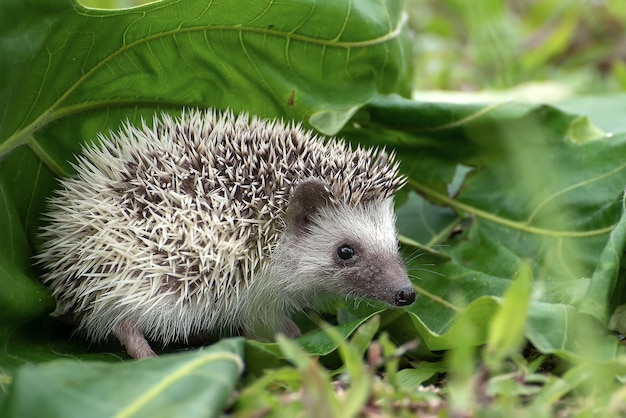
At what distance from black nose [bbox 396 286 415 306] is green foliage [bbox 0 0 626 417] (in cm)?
9

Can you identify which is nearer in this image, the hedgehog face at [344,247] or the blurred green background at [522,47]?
the hedgehog face at [344,247]

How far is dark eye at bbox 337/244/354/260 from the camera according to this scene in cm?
321

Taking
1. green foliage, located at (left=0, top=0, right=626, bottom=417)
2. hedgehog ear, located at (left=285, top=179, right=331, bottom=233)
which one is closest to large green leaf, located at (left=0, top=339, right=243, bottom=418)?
green foliage, located at (left=0, top=0, right=626, bottom=417)

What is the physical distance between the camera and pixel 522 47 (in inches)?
298

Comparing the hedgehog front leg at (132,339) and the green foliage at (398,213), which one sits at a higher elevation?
the green foliage at (398,213)

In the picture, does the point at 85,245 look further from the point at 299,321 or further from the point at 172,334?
the point at 299,321

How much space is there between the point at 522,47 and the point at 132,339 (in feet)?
18.7

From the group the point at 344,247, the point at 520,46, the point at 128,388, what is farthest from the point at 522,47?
the point at 128,388

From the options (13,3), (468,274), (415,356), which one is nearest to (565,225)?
(468,274)

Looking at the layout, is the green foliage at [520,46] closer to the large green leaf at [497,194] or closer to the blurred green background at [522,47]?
the blurred green background at [522,47]

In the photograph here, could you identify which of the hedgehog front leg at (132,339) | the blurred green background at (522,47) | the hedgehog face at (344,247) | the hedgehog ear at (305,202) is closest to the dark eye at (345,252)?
the hedgehog face at (344,247)

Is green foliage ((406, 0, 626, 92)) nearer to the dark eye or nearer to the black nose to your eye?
the dark eye

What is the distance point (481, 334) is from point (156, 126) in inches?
59.5

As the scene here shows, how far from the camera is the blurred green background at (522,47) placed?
6.45 metres
